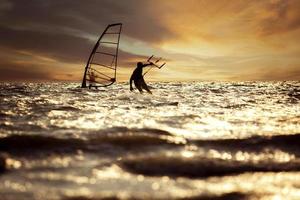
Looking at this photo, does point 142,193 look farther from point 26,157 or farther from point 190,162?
point 26,157

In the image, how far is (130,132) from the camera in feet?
26.0

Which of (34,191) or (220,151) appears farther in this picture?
(220,151)

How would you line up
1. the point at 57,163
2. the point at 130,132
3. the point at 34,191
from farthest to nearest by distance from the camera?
the point at 130,132, the point at 57,163, the point at 34,191

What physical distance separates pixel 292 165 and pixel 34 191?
3.76 meters

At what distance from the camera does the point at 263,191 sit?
4.26m

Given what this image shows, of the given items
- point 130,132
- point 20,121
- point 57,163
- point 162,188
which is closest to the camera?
point 162,188

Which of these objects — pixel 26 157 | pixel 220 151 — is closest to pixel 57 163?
pixel 26 157

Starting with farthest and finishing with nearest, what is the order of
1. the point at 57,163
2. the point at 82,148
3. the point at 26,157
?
the point at 82,148 → the point at 26,157 → the point at 57,163

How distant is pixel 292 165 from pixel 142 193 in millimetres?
2701

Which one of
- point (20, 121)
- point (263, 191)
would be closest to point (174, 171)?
point (263, 191)

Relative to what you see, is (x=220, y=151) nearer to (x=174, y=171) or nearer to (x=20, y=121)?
(x=174, y=171)

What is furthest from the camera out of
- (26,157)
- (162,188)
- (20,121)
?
(20,121)

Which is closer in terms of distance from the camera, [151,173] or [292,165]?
[151,173]

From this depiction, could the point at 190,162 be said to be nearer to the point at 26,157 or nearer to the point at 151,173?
the point at 151,173
